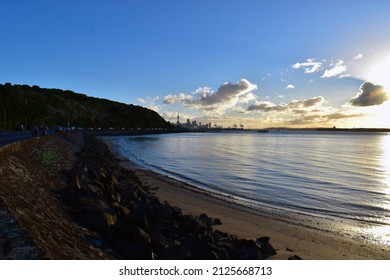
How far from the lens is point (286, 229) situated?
14023 mm

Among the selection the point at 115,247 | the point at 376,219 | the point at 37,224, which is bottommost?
the point at 376,219

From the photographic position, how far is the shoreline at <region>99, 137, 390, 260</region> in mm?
11398

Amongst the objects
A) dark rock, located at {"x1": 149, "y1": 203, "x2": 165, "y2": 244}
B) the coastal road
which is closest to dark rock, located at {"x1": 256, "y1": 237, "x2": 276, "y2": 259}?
dark rock, located at {"x1": 149, "y1": 203, "x2": 165, "y2": 244}

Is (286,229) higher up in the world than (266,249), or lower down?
lower down

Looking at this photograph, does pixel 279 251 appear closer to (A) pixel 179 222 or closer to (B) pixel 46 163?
(A) pixel 179 222

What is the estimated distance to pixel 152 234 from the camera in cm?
901

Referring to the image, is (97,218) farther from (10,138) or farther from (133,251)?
(10,138)

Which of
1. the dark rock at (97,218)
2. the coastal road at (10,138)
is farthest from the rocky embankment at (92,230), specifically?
the coastal road at (10,138)

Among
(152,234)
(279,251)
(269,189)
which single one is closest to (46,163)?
(152,234)

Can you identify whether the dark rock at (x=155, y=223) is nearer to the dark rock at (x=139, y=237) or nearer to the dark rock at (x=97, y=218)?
the dark rock at (x=139, y=237)

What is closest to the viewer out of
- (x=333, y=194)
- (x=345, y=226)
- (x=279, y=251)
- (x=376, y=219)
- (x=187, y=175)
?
(x=279, y=251)

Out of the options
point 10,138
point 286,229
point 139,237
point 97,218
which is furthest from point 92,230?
point 10,138

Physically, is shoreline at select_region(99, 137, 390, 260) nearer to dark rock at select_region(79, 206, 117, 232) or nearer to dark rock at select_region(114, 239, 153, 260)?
dark rock at select_region(114, 239, 153, 260)

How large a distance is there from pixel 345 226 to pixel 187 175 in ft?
58.4
